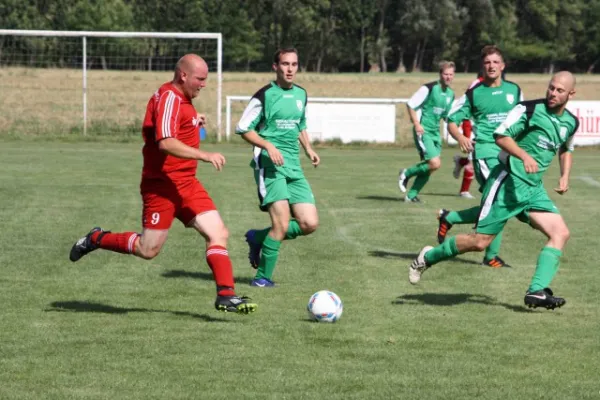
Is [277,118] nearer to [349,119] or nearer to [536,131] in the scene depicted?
[536,131]

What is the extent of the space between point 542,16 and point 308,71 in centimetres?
2490

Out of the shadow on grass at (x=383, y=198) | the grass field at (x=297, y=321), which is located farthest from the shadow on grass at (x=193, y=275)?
the shadow on grass at (x=383, y=198)

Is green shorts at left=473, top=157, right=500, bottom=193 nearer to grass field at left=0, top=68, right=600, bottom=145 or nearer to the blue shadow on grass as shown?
the blue shadow on grass

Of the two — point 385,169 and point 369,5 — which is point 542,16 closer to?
point 369,5

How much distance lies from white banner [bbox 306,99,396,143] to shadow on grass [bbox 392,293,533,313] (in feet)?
63.6

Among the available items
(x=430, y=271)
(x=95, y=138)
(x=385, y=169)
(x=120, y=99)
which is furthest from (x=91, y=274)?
(x=120, y=99)

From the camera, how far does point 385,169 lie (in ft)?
73.4

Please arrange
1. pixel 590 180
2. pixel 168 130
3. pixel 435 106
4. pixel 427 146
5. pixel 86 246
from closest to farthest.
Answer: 1. pixel 168 130
2. pixel 86 246
3. pixel 427 146
4. pixel 435 106
5. pixel 590 180

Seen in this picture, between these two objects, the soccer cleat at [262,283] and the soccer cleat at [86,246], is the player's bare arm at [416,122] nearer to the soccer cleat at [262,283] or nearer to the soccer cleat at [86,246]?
the soccer cleat at [262,283]

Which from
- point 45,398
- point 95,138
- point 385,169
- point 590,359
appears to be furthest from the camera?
point 95,138

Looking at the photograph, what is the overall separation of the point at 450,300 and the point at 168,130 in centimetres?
290

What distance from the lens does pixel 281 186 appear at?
9484 millimetres

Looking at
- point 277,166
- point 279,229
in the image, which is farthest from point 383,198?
point 277,166

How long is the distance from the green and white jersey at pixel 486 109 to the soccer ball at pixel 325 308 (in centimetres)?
390
